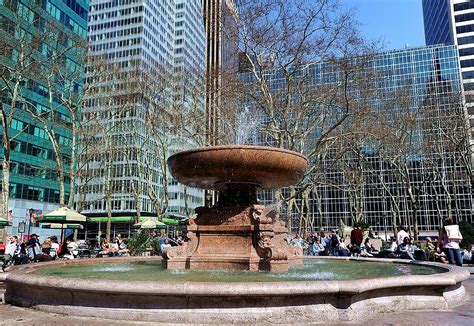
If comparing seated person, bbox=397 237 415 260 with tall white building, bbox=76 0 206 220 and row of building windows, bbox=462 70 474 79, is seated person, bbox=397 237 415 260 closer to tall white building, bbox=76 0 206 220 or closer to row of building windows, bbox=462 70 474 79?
tall white building, bbox=76 0 206 220

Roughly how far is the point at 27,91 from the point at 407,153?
126 feet

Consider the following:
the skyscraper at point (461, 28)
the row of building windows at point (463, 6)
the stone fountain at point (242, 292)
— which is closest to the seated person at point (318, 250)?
the stone fountain at point (242, 292)

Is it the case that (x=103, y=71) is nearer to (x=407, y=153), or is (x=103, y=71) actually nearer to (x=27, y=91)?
(x=27, y=91)

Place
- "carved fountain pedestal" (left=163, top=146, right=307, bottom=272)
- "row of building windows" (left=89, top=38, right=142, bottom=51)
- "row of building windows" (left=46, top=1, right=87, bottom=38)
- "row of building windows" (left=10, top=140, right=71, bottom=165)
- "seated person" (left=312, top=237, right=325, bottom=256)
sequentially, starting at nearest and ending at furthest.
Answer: "carved fountain pedestal" (left=163, top=146, right=307, bottom=272) → "seated person" (left=312, top=237, right=325, bottom=256) → "row of building windows" (left=10, top=140, right=71, bottom=165) → "row of building windows" (left=46, top=1, right=87, bottom=38) → "row of building windows" (left=89, top=38, right=142, bottom=51)

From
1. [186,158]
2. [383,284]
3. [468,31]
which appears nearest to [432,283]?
[383,284]

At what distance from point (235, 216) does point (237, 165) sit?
1.22 meters

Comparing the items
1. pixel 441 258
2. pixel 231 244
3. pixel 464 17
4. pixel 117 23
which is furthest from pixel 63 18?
pixel 464 17

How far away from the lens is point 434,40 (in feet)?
305

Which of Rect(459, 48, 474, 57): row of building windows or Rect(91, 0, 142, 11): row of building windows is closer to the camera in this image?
Rect(459, 48, 474, 57): row of building windows

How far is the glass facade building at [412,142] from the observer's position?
2825cm

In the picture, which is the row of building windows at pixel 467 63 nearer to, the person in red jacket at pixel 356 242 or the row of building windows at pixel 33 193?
the person in red jacket at pixel 356 242

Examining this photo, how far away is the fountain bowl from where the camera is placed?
777cm

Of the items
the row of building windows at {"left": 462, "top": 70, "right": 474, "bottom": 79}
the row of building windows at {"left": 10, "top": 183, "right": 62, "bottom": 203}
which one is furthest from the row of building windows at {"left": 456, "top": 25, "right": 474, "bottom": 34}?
the row of building windows at {"left": 10, "top": 183, "right": 62, "bottom": 203}

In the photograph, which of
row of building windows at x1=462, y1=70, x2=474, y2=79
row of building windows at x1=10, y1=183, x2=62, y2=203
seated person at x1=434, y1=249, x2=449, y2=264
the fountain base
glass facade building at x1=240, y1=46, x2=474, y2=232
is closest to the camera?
the fountain base
